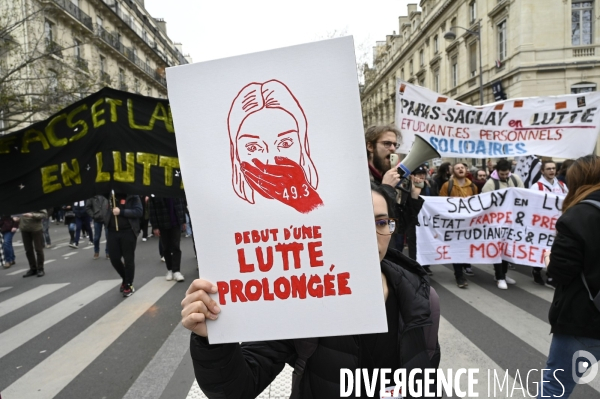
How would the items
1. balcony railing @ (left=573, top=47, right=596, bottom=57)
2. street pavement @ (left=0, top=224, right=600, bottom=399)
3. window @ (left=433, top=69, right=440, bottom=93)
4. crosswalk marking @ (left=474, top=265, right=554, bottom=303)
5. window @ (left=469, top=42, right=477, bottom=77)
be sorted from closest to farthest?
1. street pavement @ (left=0, top=224, right=600, bottom=399)
2. crosswalk marking @ (left=474, top=265, right=554, bottom=303)
3. balcony railing @ (left=573, top=47, right=596, bottom=57)
4. window @ (left=469, top=42, right=477, bottom=77)
5. window @ (left=433, top=69, right=440, bottom=93)

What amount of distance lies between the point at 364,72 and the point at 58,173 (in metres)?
27.8

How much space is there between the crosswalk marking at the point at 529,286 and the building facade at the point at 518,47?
49.3 ft

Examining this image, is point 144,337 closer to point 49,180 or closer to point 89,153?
point 49,180

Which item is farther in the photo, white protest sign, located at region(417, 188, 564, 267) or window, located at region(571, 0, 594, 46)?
window, located at region(571, 0, 594, 46)

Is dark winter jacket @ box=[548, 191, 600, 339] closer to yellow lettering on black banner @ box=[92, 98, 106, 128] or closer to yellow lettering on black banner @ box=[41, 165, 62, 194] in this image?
yellow lettering on black banner @ box=[92, 98, 106, 128]

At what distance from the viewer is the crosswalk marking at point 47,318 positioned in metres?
4.13

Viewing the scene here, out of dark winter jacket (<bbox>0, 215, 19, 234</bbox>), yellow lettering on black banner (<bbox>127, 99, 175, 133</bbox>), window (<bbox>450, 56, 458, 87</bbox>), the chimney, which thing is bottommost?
dark winter jacket (<bbox>0, 215, 19, 234</bbox>)

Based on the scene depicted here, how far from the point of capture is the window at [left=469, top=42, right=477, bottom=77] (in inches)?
1125

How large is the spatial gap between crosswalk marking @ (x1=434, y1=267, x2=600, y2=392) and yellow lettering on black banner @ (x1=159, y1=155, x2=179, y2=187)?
374cm

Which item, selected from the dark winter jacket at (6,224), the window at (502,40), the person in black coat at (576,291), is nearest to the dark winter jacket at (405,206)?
the person in black coat at (576,291)

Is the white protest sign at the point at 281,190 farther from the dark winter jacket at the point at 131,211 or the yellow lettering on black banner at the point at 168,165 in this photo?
the dark winter jacket at the point at 131,211

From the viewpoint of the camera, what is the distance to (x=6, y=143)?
10.9ft

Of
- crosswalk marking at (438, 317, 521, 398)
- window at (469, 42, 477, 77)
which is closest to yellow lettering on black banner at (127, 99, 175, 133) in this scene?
crosswalk marking at (438, 317, 521, 398)

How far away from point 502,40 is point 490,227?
25316 millimetres
